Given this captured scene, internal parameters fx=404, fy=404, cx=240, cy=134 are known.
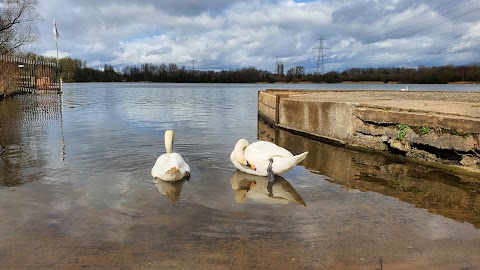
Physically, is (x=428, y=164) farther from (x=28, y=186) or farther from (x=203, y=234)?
(x=28, y=186)

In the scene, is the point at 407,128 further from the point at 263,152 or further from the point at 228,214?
the point at 228,214

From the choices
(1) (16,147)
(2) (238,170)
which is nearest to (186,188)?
(2) (238,170)

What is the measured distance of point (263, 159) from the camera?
8055 mm

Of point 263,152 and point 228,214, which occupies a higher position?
point 263,152

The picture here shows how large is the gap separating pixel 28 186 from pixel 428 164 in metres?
8.50

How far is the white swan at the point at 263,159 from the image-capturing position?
25.5 feet

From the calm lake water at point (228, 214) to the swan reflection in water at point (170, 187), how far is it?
0.04 meters

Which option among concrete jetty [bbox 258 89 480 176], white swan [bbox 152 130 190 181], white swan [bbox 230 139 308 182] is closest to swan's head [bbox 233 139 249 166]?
white swan [bbox 230 139 308 182]

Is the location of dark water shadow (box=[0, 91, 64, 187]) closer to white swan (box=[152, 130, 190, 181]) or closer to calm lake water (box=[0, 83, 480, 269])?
calm lake water (box=[0, 83, 480, 269])

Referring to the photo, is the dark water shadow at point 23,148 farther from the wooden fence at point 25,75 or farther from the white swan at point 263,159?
the wooden fence at point 25,75

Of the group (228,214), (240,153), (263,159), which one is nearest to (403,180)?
(263,159)

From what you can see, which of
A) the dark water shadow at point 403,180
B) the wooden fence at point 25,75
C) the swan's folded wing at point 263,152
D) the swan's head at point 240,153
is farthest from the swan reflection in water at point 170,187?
the wooden fence at point 25,75

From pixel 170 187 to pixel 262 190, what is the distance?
172cm

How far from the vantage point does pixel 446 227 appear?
5.68 meters
